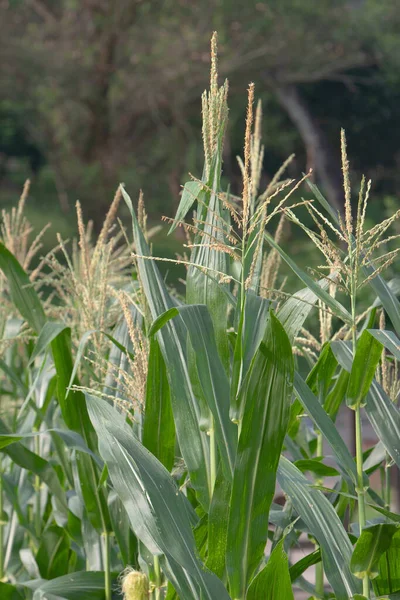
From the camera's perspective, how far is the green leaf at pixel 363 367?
1235 millimetres

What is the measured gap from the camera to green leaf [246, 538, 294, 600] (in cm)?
119

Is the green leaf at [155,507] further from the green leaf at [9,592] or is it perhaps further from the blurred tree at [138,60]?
the blurred tree at [138,60]

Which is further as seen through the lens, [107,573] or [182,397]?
[107,573]

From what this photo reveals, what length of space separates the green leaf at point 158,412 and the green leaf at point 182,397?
0.04 metres

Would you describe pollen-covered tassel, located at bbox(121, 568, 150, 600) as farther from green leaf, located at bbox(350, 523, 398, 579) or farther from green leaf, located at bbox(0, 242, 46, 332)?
green leaf, located at bbox(0, 242, 46, 332)

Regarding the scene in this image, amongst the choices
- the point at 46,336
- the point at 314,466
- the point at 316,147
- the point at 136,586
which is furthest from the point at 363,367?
the point at 316,147

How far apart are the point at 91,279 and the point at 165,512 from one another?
0.62 m

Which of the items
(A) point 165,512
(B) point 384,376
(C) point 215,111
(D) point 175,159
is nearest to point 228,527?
(A) point 165,512

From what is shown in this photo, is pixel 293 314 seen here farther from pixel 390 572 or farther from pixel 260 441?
pixel 390 572

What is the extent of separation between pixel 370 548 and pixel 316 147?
459 inches

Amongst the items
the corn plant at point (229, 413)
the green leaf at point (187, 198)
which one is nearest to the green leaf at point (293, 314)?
the corn plant at point (229, 413)

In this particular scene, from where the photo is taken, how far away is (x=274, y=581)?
121cm

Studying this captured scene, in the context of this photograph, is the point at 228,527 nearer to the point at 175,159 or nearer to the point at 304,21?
the point at 304,21

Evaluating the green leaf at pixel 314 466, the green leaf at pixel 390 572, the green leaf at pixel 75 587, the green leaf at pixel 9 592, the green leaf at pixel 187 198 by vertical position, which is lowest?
the green leaf at pixel 9 592
